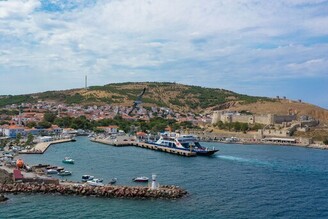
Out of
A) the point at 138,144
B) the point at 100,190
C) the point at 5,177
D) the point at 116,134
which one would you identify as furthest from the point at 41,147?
the point at 100,190

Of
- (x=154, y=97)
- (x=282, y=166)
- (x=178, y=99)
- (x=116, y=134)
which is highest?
(x=154, y=97)

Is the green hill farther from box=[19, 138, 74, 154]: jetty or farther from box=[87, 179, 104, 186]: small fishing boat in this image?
box=[87, 179, 104, 186]: small fishing boat

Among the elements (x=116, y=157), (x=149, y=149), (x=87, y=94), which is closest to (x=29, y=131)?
(x=149, y=149)

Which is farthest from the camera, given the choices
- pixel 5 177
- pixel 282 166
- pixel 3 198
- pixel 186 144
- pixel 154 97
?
pixel 154 97

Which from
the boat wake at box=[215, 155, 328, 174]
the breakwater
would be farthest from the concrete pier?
the breakwater

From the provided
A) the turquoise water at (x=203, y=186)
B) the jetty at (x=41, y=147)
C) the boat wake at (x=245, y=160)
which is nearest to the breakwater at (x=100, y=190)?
the turquoise water at (x=203, y=186)

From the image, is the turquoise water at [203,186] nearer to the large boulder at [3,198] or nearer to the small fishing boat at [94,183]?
the large boulder at [3,198]

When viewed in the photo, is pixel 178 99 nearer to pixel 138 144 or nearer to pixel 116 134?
pixel 116 134
